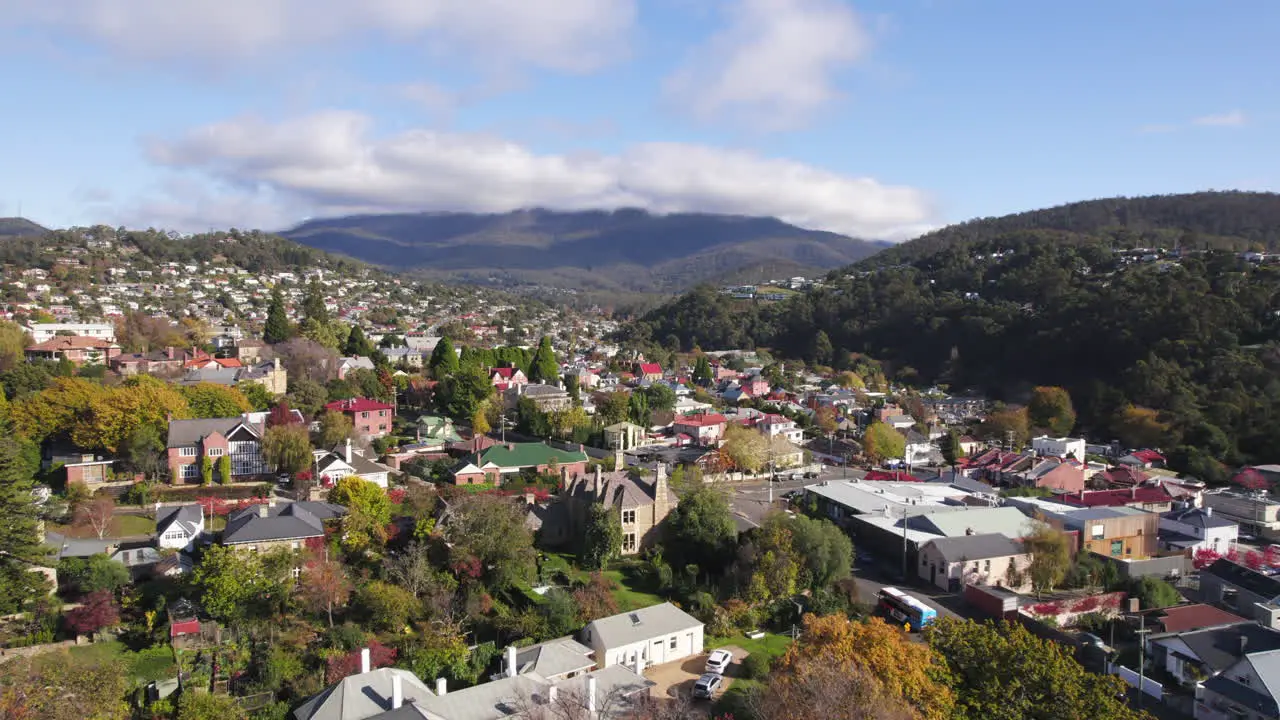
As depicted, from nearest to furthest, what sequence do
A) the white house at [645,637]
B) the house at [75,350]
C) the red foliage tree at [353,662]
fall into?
the red foliage tree at [353,662], the white house at [645,637], the house at [75,350]

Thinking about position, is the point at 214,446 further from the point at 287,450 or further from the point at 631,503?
the point at 631,503

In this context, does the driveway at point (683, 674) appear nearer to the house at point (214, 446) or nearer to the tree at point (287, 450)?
the tree at point (287, 450)

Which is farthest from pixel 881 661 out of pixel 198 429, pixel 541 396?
pixel 541 396

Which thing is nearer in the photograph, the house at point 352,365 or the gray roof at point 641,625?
the gray roof at point 641,625

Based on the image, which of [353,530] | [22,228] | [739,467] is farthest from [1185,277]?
[22,228]

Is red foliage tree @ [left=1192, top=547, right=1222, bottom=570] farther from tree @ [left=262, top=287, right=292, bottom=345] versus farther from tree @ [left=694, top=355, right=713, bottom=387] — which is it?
tree @ [left=262, top=287, right=292, bottom=345]

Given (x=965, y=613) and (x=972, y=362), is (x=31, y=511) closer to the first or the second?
(x=965, y=613)

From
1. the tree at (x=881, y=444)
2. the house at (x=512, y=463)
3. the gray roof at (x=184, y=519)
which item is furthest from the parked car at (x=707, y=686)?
the tree at (x=881, y=444)
